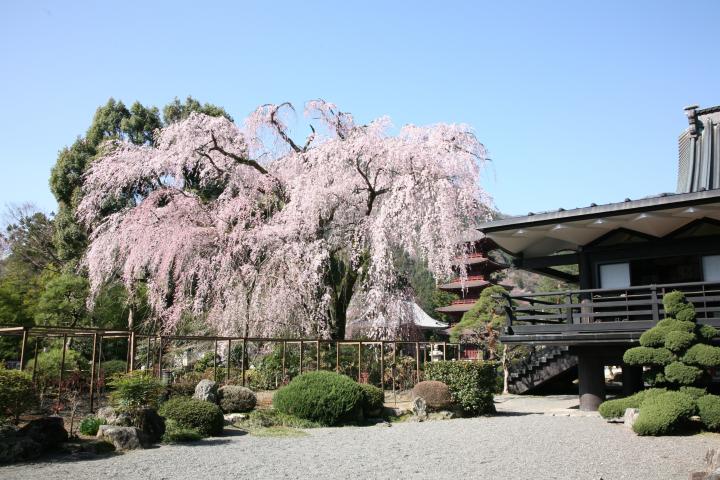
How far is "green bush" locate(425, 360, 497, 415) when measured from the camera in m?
14.9

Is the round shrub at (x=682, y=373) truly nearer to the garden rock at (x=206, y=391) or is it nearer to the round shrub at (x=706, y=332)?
the round shrub at (x=706, y=332)

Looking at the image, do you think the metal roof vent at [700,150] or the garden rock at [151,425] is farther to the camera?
the metal roof vent at [700,150]

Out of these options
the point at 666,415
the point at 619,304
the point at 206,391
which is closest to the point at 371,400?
the point at 206,391

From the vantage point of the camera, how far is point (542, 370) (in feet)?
68.9

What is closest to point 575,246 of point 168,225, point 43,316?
point 168,225

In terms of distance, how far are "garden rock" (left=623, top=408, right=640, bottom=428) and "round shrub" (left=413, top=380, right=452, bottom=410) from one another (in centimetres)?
406

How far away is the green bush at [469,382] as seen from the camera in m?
14.9

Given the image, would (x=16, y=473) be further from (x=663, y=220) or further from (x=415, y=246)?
(x=663, y=220)

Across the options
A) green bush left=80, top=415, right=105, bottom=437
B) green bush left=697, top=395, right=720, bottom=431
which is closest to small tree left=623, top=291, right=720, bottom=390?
green bush left=697, top=395, right=720, bottom=431

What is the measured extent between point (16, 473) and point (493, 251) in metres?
38.2

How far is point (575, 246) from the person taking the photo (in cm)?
1625

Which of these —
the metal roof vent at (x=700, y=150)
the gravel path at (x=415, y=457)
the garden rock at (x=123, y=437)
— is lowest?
the gravel path at (x=415, y=457)

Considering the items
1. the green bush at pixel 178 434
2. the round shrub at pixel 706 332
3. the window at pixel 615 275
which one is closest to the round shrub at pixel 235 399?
the green bush at pixel 178 434

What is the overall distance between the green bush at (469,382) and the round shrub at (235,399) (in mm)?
4888
